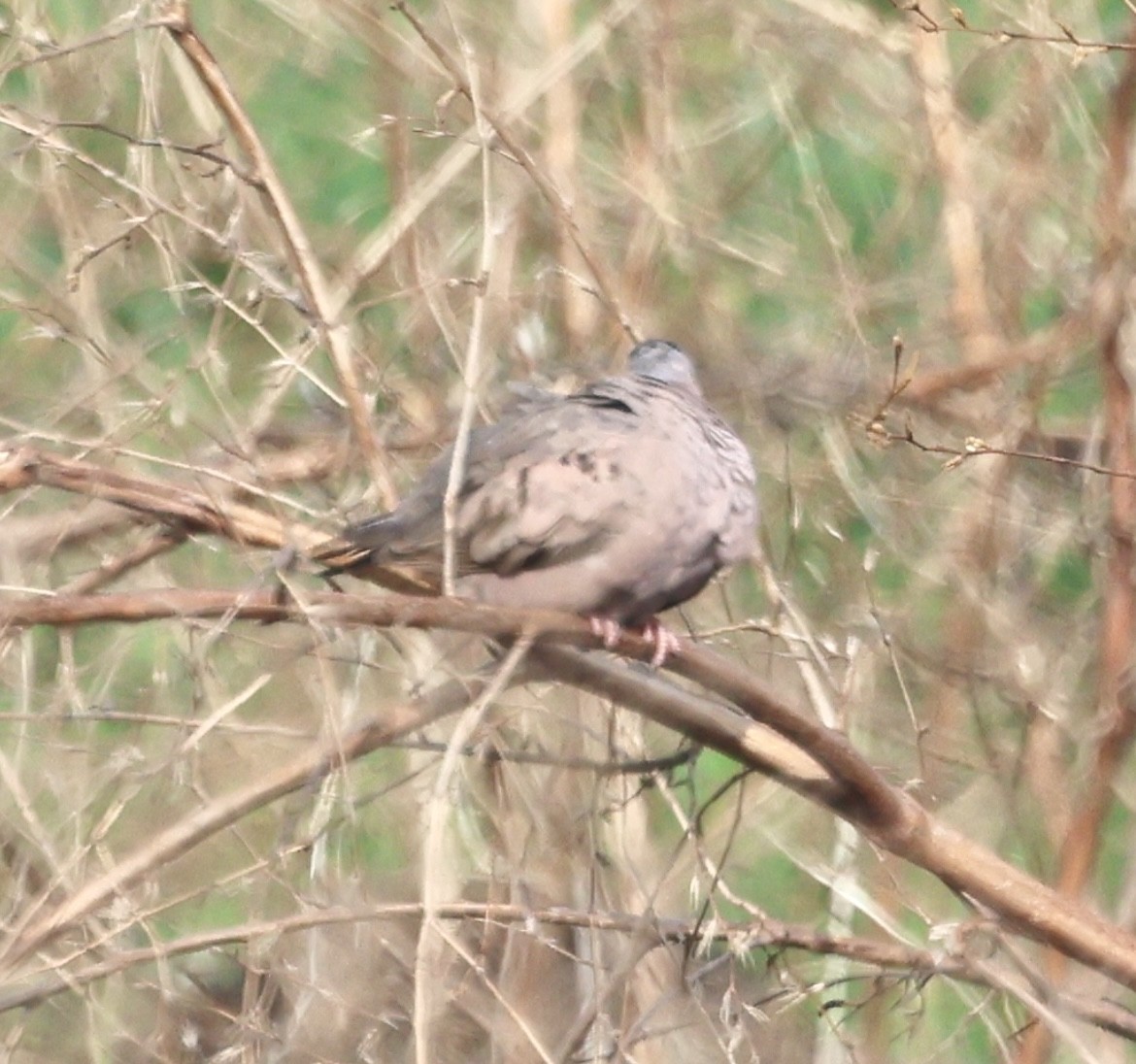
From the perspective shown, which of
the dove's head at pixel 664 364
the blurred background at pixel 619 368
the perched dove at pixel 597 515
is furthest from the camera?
A: the blurred background at pixel 619 368

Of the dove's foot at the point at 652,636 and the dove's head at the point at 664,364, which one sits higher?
the dove's head at the point at 664,364

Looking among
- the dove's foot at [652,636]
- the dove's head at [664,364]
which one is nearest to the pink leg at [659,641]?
the dove's foot at [652,636]

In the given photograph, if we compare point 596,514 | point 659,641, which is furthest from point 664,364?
point 659,641

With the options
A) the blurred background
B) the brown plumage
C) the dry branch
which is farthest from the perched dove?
the blurred background

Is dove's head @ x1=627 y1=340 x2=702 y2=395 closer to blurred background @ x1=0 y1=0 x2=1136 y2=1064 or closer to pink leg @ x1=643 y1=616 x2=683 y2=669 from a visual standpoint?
blurred background @ x1=0 y1=0 x2=1136 y2=1064

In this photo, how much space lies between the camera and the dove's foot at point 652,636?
2.78 m

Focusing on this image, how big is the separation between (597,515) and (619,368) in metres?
1.43

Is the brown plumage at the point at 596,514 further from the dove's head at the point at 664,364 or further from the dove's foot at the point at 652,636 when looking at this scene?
the dove's head at the point at 664,364

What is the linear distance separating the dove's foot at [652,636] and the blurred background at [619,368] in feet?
1.35

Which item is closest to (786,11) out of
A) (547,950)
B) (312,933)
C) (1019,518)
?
(1019,518)

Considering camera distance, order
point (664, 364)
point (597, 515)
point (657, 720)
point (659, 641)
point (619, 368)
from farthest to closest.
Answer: point (619, 368), point (664, 364), point (597, 515), point (659, 641), point (657, 720)

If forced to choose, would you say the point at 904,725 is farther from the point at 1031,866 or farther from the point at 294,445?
the point at 294,445

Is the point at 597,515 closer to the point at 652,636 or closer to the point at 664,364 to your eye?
the point at 652,636

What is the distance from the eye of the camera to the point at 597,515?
308 cm
